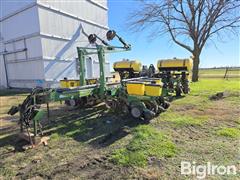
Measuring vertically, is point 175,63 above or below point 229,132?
above

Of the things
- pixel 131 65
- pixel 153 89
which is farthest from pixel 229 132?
pixel 131 65

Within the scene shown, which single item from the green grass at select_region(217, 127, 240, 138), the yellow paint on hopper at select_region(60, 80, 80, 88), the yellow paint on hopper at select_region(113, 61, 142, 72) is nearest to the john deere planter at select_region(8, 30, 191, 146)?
the yellow paint on hopper at select_region(60, 80, 80, 88)

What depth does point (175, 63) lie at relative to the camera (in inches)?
331

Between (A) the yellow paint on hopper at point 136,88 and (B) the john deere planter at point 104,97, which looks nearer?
(B) the john deere planter at point 104,97

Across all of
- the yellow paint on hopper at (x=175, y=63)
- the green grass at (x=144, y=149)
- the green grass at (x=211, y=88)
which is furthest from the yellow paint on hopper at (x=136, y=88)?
the green grass at (x=211, y=88)

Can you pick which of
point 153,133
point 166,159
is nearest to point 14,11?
point 153,133

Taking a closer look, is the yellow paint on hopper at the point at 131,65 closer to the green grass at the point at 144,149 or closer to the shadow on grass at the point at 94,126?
the shadow on grass at the point at 94,126

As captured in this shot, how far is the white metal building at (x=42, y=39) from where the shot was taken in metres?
12.2

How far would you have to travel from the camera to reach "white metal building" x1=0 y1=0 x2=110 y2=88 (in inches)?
480

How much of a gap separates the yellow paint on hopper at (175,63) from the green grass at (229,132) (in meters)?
4.36

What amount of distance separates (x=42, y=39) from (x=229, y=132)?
36.2 feet

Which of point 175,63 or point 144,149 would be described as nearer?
point 144,149

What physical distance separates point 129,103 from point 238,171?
2.98 m

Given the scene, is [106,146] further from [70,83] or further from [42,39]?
[42,39]
